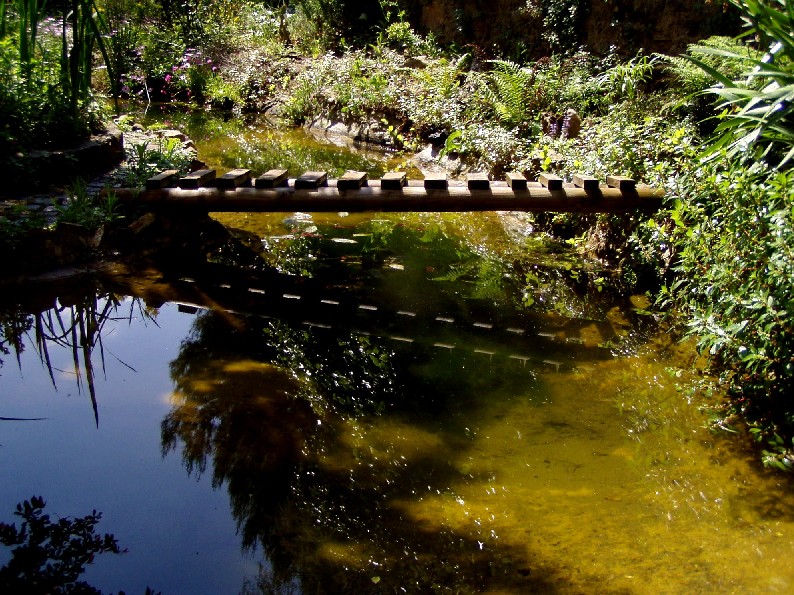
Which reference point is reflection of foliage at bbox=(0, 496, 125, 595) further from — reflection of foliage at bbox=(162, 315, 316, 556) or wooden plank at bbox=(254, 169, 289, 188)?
wooden plank at bbox=(254, 169, 289, 188)

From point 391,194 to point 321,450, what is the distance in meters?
2.58

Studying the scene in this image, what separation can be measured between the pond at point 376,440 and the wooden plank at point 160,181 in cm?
70

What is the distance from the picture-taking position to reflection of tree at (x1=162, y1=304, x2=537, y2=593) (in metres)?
2.71

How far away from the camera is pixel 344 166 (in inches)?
366

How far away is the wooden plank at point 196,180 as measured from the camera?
5550mm

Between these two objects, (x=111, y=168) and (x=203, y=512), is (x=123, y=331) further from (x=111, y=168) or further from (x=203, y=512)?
(x=111, y=168)

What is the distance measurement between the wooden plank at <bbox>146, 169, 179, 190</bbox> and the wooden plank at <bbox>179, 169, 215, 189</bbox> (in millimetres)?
210

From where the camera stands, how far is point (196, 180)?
5.55 m

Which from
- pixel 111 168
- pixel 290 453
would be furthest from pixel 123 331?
pixel 111 168

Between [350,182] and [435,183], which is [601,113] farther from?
[350,182]

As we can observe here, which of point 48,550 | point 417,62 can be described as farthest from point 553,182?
point 417,62

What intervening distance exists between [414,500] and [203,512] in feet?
3.01

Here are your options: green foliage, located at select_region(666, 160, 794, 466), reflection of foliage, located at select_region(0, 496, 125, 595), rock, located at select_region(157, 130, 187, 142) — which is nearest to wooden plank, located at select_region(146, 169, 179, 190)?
rock, located at select_region(157, 130, 187, 142)

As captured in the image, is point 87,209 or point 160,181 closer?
point 87,209
